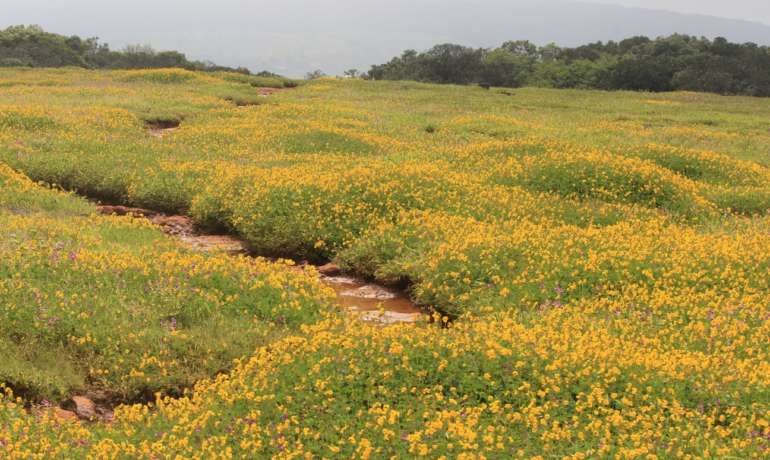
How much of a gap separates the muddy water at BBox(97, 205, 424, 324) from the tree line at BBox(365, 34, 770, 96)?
46988 millimetres

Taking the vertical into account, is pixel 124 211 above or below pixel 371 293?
above

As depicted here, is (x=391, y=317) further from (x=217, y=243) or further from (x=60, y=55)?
(x=60, y=55)

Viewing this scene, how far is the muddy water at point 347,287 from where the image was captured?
11539 mm

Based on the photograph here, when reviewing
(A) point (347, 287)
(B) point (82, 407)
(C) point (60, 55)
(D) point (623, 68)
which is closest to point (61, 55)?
(C) point (60, 55)

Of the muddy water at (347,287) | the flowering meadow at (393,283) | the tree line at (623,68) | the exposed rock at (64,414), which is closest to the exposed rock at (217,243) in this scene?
the muddy water at (347,287)

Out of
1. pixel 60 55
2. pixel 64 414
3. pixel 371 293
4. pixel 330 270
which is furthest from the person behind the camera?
pixel 60 55

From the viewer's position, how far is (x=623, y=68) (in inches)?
2990

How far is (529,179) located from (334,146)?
7217 mm

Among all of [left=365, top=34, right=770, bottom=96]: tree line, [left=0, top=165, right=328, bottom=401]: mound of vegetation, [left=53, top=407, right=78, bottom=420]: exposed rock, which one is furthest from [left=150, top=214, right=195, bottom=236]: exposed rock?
[left=365, top=34, right=770, bottom=96]: tree line

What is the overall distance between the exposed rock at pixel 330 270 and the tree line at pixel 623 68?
49.0 m

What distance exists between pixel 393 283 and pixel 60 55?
8237cm

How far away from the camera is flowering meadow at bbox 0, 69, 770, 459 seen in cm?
698

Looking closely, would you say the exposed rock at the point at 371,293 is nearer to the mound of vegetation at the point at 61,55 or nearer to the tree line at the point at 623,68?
the tree line at the point at 623,68

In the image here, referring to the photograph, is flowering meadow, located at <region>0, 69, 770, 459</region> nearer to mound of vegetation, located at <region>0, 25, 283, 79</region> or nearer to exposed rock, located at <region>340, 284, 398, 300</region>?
exposed rock, located at <region>340, 284, 398, 300</region>
